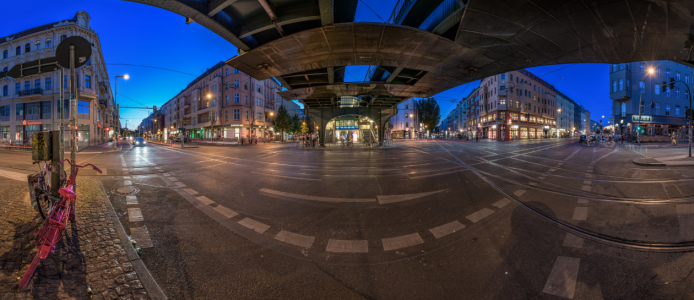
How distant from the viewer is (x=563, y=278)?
2344 mm

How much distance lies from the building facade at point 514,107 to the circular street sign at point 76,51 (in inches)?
2372

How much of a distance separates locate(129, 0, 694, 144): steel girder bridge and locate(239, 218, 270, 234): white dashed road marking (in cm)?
715

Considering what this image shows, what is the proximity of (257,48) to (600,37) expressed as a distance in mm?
14647

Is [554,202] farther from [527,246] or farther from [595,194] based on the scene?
[527,246]

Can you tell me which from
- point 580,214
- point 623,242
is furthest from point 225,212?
point 580,214

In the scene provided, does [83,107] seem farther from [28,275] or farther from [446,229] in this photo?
[446,229]

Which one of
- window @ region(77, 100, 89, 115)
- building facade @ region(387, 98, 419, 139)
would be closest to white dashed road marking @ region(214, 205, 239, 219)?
window @ region(77, 100, 89, 115)

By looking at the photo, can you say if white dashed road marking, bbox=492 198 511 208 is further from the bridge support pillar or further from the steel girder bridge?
the bridge support pillar

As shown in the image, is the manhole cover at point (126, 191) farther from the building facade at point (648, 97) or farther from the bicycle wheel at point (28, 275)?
the building facade at point (648, 97)

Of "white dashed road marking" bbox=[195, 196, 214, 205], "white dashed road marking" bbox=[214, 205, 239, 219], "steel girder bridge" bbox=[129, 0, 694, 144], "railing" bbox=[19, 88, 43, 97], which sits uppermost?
"railing" bbox=[19, 88, 43, 97]

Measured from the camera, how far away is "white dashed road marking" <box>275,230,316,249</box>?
3.12 meters

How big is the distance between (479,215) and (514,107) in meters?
60.4

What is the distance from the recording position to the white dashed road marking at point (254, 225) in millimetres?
3564

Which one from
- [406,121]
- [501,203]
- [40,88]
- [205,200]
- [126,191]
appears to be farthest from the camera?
[406,121]
